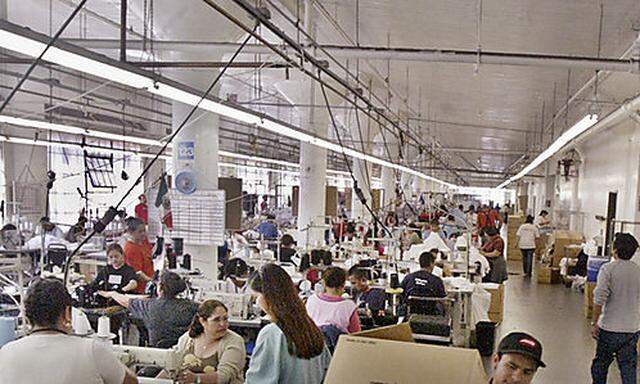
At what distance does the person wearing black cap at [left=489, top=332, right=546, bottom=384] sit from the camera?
214cm

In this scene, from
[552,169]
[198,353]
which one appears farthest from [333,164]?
[198,353]

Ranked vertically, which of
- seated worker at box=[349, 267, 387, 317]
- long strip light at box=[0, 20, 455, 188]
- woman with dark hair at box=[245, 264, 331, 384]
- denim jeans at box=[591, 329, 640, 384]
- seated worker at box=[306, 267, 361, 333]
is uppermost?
long strip light at box=[0, 20, 455, 188]

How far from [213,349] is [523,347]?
1.74 metres

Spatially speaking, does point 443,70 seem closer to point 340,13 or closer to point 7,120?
point 340,13

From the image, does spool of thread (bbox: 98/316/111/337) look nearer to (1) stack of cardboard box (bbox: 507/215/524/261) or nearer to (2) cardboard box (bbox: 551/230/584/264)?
(2) cardboard box (bbox: 551/230/584/264)

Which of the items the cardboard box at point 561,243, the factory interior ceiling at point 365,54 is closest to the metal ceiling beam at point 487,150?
the factory interior ceiling at point 365,54

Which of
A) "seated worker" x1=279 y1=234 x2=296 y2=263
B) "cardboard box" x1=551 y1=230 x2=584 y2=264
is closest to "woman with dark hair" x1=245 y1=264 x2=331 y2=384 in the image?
"seated worker" x1=279 y1=234 x2=296 y2=263

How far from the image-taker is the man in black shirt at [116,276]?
5.18 m

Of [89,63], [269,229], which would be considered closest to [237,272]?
[89,63]

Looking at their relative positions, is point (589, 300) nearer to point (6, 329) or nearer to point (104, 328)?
point (104, 328)

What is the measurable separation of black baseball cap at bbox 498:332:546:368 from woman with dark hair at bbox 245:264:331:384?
0.72m

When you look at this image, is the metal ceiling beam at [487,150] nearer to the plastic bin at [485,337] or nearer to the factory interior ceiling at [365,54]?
the factory interior ceiling at [365,54]

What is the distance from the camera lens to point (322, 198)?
35.5ft

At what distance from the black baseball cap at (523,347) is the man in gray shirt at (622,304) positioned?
2.32 metres
